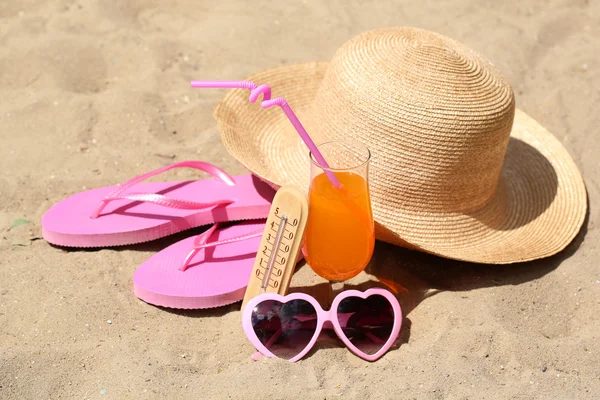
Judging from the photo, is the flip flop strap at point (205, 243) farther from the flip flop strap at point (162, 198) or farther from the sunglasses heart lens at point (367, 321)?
the sunglasses heart lens at point (367, 321)

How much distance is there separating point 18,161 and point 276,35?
1.47 metres

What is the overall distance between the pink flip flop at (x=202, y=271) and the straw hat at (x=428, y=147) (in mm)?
243

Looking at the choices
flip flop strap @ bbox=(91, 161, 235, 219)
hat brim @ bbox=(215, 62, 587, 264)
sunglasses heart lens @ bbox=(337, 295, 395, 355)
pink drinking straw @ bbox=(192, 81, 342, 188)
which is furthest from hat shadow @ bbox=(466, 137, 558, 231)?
flip flop strap @ bbox=(91, 161, 235, 219)

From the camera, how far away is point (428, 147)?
2000mm

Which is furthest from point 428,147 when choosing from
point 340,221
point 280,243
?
point 280,243

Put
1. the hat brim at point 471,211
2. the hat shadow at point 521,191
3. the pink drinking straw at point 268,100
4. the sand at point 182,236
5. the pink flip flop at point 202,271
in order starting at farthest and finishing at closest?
the hat shadow at point 521,191 < the hat brim at point 471,211 < the pink flip flop at point 202,271 < the sand at point 182,236 < the pink drinking straw at point 268,100

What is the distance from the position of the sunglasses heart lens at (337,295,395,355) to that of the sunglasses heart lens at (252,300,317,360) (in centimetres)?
9

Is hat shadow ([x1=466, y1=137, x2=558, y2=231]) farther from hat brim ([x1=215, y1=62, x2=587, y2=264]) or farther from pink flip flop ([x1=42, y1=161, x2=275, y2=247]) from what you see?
pink flip flop ([x1=42, y1=161, x2=275, y2=247])

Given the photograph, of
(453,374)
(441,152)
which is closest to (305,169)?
(441,152)

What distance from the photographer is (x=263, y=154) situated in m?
2.35

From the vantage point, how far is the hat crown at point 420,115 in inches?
77.9

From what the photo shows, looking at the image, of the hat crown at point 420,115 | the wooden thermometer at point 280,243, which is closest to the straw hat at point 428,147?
the hat crown at point 420,115

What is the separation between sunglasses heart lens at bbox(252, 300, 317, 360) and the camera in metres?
1.79

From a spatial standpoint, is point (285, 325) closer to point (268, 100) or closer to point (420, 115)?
point (268, 100)
